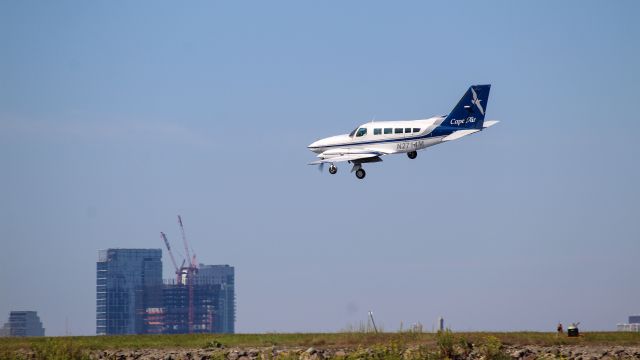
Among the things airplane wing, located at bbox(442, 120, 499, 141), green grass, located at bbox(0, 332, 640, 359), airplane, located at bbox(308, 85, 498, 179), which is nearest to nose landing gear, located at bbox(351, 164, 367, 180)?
airplane, located at bbox(308, 85, 498, 179)

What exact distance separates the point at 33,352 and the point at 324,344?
16198 mm

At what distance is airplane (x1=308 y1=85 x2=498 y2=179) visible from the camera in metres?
106

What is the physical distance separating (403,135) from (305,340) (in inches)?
1431

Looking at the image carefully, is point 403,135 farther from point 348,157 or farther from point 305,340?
point 305,340

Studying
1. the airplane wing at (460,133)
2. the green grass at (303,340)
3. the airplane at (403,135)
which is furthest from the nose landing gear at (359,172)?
the green grass at (303,340)

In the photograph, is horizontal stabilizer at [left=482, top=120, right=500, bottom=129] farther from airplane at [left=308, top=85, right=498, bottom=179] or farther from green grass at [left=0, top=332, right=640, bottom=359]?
green grass at [left=0, top=332, right=640, bottom=359]

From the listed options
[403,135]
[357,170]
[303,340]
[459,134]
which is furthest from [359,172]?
[303,340]

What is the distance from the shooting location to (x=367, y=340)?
71562 millimetres

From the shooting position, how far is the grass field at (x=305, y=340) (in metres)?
70.7

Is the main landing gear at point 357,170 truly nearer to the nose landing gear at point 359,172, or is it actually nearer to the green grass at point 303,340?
the nose landing gear at point 359,172

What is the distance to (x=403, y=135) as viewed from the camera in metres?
107

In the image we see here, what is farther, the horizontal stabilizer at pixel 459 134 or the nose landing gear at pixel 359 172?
the nose landing gear at pixel 359 172

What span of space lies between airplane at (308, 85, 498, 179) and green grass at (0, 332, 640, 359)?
33874 mm

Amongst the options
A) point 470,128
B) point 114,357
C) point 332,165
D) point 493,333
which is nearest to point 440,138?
point 470,128
